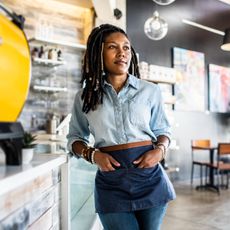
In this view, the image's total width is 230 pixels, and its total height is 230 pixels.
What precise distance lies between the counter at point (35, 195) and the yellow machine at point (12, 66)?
0.17m

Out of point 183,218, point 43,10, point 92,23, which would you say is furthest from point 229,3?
point 183,218

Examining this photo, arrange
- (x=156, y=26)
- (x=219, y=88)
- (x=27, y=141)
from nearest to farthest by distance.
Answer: (x=27, y=141) → (x=156, y=26) → (x=219, y=88)

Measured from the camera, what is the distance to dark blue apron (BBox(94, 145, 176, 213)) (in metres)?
1.20

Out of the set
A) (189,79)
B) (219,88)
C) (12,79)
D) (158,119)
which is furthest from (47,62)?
(219,88)

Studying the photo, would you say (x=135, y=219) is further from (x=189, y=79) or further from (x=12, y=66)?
(x=189, y=79)

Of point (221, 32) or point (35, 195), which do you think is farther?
point (221, 32)

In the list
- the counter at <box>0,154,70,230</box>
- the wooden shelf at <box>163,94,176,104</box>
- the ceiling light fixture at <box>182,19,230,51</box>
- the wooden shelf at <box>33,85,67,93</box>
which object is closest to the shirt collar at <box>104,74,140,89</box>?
the counter at <box>0,154,70,230</box>

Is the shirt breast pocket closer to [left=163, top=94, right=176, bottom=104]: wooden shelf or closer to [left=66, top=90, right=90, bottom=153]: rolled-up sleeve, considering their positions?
[left=66, top=90, right=90, bottom=153]: rolled-up sleeve

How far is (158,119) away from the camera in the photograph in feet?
4.36

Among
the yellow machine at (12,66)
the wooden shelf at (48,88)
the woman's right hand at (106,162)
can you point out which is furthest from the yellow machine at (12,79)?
the wooden shelf at (48,88)

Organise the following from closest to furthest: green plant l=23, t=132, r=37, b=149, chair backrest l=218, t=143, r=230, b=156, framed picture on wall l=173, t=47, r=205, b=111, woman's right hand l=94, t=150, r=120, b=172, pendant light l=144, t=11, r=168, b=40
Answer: green plant l=23, t=132, r=37, b=149
woman's right hand l=94, t=150, r=120, b=172
pendant light l=144, t=11, r=168, b=40
chair backrest l=218, t=143, r=230, b=156
framed picture on wall l=173, t=47, r=205, b=111

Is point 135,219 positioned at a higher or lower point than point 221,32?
lower

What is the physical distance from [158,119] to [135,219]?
42cm

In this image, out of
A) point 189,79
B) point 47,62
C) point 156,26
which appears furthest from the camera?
point 189,79
